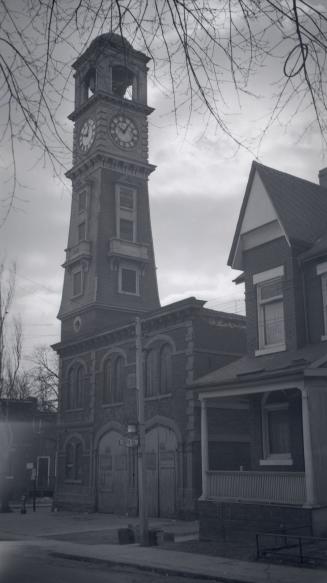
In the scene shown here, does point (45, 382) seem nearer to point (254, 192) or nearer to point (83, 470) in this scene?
point (83, 470)

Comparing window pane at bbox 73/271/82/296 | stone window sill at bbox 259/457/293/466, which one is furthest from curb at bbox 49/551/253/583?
window pane at bbox 73/271/82/296

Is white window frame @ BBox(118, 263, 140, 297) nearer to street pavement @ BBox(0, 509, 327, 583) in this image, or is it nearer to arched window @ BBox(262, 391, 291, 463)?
street pavement @ BBox(0, 509, 327, 583)

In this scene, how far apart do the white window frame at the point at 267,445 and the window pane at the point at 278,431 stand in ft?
0.31

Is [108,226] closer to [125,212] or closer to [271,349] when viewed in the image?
[125,212]

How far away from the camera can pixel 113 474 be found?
32.0m

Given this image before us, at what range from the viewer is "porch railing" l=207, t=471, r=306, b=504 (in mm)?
16828

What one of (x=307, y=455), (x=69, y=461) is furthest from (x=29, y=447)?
(x=307, y=455)

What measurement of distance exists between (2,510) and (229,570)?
82.6 feet

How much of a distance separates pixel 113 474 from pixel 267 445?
47.1 feet

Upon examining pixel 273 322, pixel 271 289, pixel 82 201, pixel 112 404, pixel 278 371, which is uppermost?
pixel 82 201

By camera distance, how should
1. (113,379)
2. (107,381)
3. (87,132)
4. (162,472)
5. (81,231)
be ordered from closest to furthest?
(162,472) < (113,379) < (107,381) < (81,231) < (87,132)

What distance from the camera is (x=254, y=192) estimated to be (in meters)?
21.8

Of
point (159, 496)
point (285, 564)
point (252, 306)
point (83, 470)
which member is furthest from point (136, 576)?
point (83, 470)

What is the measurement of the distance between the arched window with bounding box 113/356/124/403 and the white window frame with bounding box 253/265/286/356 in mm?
13384
